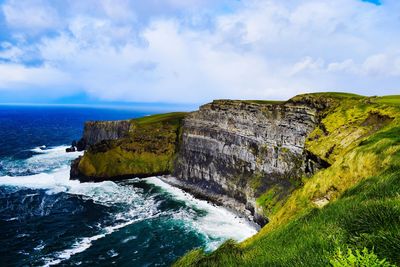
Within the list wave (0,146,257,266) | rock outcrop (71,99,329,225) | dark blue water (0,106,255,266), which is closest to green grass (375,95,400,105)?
rock outcrop (71,99,329,225)

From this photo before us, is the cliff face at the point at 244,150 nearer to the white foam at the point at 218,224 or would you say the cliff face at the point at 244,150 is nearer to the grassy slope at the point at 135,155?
the white foam at the point at 218,224

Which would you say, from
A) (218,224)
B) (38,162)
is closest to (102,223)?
(218,224)

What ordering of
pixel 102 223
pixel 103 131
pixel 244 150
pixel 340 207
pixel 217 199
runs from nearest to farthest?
pixel 340 207 < pixel 102 223 < pixel 217 199 < pixel 244 150 < pixel 103 131

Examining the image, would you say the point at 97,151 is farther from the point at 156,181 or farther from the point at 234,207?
the point at 234,207

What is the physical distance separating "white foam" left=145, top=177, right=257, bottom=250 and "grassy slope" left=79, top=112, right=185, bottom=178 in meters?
23.0

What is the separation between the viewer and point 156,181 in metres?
83.2

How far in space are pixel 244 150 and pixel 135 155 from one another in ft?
110

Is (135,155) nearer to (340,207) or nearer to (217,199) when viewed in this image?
(217,199)

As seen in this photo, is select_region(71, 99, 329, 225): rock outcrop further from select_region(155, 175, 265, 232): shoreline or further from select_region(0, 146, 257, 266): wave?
select_region(0, 146, 257, 266): wave

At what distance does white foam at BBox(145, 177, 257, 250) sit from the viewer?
5012 centimetres

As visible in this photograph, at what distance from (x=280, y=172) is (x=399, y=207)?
52.7 metres

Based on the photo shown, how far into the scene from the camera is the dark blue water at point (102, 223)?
147ft

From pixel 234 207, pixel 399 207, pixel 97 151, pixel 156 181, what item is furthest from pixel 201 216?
pixel 399 207

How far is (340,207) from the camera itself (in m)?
12.2
